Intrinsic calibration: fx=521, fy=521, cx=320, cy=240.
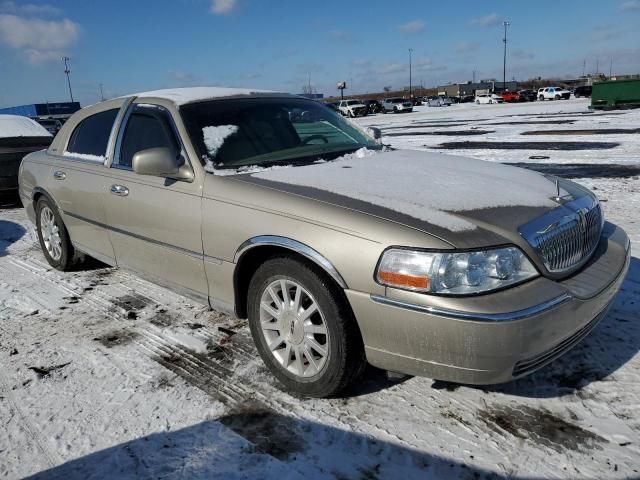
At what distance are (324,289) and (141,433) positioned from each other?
44.6 inches

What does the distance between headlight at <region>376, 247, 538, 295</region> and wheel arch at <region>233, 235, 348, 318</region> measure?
0.86 ft

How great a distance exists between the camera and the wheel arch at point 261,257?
2479 millimetres

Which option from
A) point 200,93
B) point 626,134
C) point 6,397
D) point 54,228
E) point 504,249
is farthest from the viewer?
point 626,134

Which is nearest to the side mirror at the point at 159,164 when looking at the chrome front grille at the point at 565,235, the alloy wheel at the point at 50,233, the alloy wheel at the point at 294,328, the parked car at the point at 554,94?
the alloy wheel at the point at 294,328

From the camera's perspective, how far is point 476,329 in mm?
2170

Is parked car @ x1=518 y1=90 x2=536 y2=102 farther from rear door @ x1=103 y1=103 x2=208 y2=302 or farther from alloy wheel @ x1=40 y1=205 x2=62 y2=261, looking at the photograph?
rear door @ x1=103 y1=103 x2=208 y2=302

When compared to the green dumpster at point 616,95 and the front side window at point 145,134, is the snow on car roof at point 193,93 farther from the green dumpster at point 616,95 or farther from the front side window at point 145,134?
the green dumpster at point 616,95

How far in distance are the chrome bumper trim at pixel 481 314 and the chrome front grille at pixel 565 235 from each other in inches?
9.6

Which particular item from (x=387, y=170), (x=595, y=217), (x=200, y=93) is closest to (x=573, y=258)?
(x=595, y=217)

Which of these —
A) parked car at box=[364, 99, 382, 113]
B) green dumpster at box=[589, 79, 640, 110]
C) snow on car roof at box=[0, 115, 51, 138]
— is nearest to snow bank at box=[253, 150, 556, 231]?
snow on car roof at box=[0, 115, 51, 138]

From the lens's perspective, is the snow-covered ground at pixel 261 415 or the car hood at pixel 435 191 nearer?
the snow-covered ground at pixel 261 415

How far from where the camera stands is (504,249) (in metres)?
2.33

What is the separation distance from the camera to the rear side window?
412 cm

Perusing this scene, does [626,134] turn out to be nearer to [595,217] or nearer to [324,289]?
[595,217]
